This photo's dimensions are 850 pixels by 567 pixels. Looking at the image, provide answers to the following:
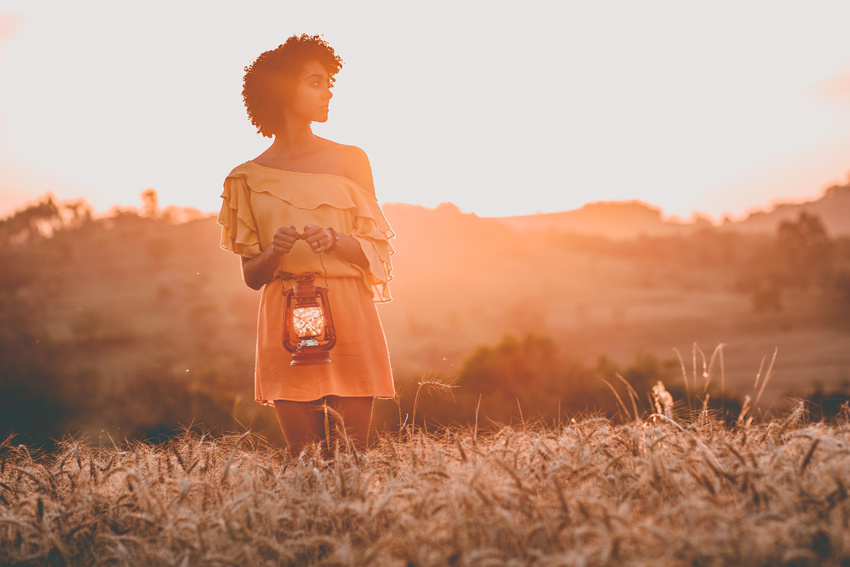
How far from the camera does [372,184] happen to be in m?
3.71

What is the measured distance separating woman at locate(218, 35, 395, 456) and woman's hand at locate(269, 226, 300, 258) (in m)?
0.11

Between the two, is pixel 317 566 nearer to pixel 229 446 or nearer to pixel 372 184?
pixel 229 446

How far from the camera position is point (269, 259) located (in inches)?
127

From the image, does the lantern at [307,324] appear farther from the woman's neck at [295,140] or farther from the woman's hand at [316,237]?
the woman's neck at [295,140]

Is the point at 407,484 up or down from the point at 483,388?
up

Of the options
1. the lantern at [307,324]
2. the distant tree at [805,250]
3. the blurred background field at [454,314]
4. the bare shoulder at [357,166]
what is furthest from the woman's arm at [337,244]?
the distant tree at [805,250]

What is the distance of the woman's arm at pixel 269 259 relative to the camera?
10.3 ft

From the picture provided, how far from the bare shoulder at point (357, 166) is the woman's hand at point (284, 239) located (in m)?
0.59

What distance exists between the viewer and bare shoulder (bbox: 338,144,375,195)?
362 cm

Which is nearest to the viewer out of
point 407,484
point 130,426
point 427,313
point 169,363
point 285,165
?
point 407,484

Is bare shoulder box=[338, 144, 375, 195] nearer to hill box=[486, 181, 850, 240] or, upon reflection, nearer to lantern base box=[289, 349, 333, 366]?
lantern base box=[289, 349, 333, 366]

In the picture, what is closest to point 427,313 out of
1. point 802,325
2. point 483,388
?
point 483,388

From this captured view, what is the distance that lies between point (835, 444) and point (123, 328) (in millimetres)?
54626

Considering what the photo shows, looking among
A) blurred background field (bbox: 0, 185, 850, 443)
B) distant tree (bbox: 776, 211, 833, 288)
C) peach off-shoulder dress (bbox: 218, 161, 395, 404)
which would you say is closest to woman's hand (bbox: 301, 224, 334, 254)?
peach off-shoulder dress (bbox: 218, 161, 395, 404)
